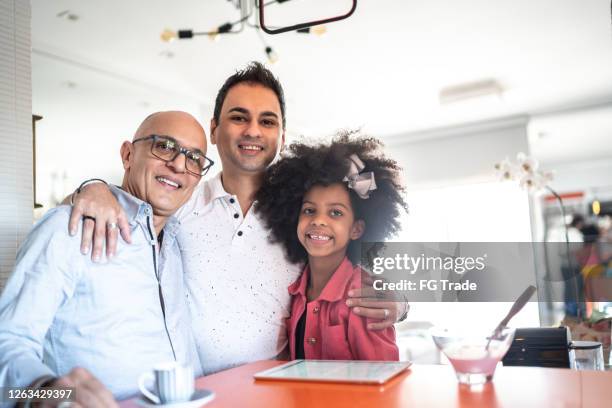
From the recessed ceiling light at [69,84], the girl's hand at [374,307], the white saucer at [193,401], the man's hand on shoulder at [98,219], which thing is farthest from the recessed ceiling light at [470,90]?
the white saucer at [193,401]

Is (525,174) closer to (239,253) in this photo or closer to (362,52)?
(362,52)

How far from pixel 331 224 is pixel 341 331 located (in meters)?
0.35

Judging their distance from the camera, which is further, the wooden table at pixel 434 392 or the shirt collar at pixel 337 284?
the shirt collar at pixel 337 284

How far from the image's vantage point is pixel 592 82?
21.3 feet

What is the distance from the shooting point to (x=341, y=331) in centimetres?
173

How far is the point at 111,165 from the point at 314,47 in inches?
115

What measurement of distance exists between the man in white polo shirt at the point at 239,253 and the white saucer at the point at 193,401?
0.64 m

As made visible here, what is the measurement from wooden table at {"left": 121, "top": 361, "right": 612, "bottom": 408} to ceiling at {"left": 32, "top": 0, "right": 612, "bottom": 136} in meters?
3.39

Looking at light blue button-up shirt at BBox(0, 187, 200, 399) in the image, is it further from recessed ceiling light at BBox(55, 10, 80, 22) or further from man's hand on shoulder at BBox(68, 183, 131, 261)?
recessed ceiling light at BBox(55, 10, 80, 22)

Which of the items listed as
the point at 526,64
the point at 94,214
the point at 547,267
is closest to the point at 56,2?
the point at 94,214

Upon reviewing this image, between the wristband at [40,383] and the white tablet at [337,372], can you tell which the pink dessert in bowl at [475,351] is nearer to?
the white tablet at [337,372]

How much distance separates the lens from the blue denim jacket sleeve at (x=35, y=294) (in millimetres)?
1132

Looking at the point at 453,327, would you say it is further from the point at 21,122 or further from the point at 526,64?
the point at 526,64

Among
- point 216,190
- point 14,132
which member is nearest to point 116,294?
point 216,190
